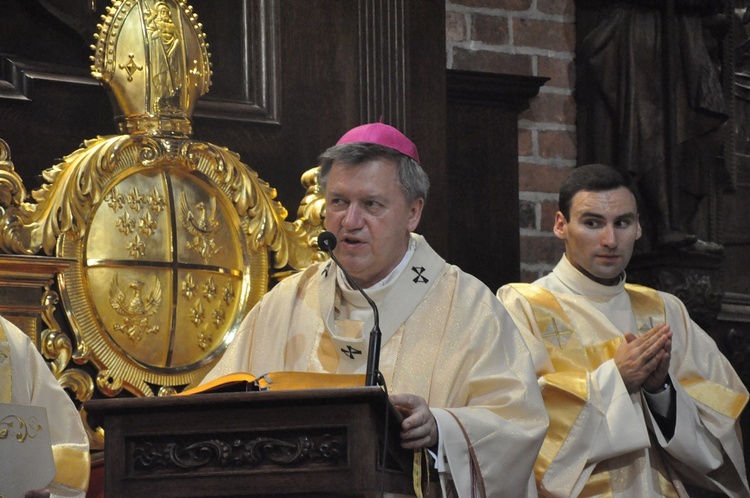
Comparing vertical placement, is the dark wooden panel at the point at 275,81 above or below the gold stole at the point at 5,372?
above

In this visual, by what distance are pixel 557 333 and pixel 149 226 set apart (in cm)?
129

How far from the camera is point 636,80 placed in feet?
16.4

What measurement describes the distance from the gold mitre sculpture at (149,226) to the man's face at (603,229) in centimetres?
92

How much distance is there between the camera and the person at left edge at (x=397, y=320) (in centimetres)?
334

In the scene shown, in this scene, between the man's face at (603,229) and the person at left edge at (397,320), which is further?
the man's face at (603,229)

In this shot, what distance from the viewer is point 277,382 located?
117 inches

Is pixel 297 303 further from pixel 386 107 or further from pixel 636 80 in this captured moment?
pixel 636 80

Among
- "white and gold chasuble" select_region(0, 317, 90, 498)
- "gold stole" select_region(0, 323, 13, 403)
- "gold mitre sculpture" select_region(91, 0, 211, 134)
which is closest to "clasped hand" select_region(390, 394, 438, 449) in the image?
"white and gold chasuble" select_region(0, 317, 90, 498)

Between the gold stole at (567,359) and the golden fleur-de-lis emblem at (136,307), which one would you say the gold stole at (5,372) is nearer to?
the golden fleur-de-lis emblem at (136,307)

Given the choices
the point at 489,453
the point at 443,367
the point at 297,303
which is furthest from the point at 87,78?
the point at 489,453

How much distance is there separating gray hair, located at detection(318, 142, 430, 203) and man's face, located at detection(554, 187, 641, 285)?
3.06 ft

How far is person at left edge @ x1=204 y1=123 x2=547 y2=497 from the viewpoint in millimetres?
3344

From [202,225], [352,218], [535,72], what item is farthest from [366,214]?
[535,72]

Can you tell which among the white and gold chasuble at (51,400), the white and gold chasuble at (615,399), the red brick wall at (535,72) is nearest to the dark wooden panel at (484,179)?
the red brick wall at (535,72)
